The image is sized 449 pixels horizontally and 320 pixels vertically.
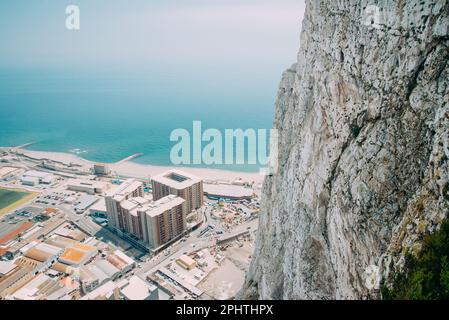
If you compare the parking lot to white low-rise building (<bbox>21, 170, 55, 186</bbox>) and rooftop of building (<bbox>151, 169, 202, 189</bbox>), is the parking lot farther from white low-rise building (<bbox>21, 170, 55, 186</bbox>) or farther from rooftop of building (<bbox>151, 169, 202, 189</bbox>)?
rooftop of building (<bbox>151, 169, 202, 189</bbox>)

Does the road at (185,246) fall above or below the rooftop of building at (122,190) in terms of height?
below

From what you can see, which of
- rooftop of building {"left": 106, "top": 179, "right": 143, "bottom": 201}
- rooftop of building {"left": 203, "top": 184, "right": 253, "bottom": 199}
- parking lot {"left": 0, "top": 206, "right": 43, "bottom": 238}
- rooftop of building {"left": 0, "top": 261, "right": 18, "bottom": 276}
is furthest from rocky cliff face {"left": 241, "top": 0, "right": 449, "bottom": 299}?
parking lot {"left": 0, "top": 206, "right": 43, "bottom": 238}

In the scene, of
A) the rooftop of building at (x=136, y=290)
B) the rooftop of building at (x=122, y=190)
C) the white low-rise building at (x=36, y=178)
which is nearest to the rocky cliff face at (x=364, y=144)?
the rooftop of building at (x=136, y=290)

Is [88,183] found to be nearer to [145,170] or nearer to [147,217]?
[145,170]

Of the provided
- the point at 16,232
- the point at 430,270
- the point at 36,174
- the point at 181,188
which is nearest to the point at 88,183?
the point at 36,174

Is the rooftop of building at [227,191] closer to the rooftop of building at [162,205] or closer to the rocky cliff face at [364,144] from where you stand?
the rooftop of building at [162,205]
